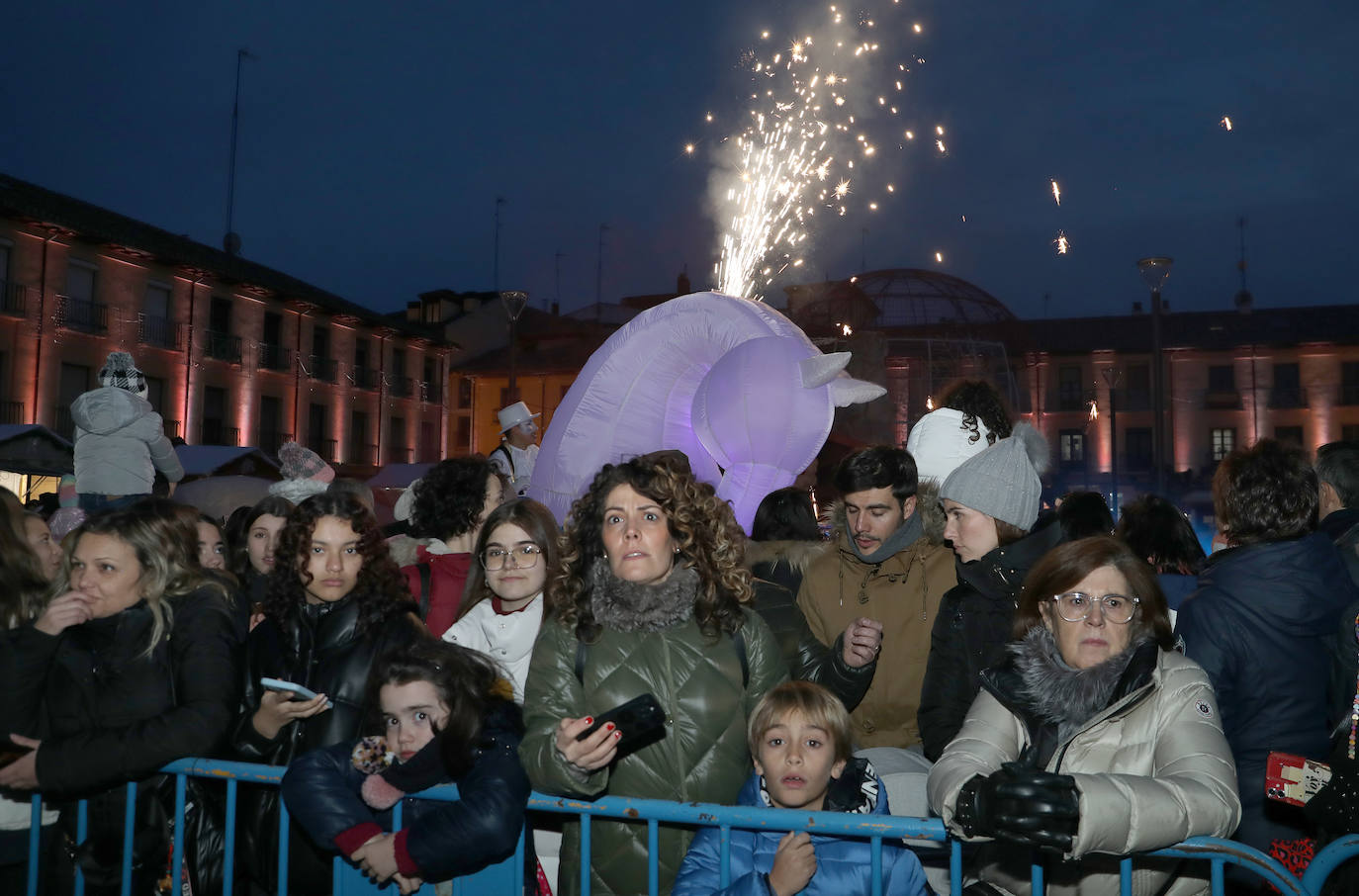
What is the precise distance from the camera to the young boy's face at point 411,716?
2.93 metres

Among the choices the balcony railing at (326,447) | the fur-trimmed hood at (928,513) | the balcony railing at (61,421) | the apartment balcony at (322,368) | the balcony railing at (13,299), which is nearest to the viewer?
the fur-trimmed hood at (928,513)

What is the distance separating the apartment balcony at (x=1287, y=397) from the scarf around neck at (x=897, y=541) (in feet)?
158

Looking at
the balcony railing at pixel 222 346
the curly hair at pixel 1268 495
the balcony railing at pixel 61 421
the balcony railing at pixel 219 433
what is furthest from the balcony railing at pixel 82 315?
the curly hair at pixel 1268 495

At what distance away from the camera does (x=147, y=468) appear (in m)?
6.59

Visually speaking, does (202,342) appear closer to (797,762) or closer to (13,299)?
(13,299)

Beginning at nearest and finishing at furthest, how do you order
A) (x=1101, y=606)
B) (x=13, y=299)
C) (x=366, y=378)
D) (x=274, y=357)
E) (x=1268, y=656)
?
1. (x=1101, y=606)
2. (x=1268, y=656)
3. (x=13, y=299)
4. (x=274, y=357)
5. (x=366, y=378)

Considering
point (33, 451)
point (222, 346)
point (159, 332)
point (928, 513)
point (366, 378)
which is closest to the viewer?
point (928, 513)

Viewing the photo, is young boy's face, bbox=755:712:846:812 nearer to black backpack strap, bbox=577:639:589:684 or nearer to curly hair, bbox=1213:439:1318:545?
black backpack strap, bbox=577:639:589:684

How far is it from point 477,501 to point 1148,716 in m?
3.08

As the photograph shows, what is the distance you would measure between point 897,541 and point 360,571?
1988 millimetres

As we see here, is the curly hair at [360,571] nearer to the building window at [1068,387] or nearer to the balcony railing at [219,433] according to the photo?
the balcony railing at [219,433]

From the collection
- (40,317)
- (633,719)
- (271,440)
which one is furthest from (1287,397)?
(633,719)

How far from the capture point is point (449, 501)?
467 cm

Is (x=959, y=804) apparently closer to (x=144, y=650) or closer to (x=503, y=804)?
(x=503, y=804)
